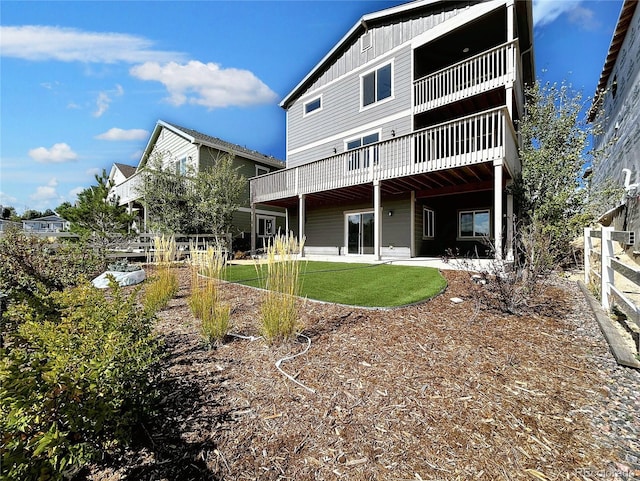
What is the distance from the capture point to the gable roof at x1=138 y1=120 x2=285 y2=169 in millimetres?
15816

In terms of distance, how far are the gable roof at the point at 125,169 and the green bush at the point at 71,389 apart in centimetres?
2644

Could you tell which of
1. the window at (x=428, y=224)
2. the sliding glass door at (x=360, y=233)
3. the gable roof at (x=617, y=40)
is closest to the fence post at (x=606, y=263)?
the gable roof at (x=617, y=40)

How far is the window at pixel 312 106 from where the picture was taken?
1446cm

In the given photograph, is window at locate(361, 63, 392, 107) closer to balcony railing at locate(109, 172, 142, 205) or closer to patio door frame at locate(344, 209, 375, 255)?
patio door frame at locate(344, 209, 375, 255)

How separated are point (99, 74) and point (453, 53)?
1219 centimetres

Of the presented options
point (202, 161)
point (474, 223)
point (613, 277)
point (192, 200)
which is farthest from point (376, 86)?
point (613, 277)

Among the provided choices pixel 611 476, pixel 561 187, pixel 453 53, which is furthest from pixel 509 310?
pixel 453 53

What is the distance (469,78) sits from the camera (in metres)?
9.90

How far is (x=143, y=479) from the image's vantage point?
1560mm

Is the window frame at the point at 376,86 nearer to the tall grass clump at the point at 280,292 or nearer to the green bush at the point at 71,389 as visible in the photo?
the tall grass clump at the point at 280,292

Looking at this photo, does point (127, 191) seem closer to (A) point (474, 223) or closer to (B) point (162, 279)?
(B) point (162, 279)

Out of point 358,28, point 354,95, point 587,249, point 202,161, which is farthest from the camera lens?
point 202,161

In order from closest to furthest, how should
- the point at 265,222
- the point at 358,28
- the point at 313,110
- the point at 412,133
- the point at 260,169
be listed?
the point at 412,133, the point at 358,28, the point at 313,110, the point at 265,222, the point at 260,169

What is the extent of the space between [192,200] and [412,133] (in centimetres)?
987
